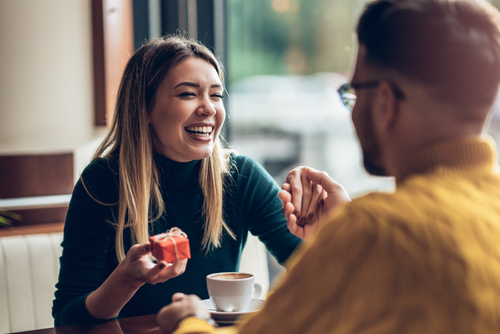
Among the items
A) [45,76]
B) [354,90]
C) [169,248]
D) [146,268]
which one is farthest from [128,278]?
[45,76]

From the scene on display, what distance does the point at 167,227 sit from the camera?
5.08ft

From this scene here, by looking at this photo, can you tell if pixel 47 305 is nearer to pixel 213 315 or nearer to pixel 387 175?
pixel 213 315

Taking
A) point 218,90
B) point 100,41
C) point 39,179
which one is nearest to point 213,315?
point 218,90

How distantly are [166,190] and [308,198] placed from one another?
0.51m

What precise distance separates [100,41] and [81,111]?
34 centimetres

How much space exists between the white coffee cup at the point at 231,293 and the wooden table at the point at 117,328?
0.47 feet

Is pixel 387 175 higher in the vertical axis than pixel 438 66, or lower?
lower

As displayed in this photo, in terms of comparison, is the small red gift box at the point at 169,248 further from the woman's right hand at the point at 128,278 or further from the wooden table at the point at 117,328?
the wooden table at the point at 117,328

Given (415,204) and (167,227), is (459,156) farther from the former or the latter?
(167,227)

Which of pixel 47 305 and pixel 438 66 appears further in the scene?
pixel 47 305

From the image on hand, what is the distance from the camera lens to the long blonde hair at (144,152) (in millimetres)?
1467

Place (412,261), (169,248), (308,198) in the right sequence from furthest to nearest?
(308,198)
(169,248)
(412,261)

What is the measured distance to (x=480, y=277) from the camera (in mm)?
527

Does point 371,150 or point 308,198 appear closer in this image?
point 371,150
